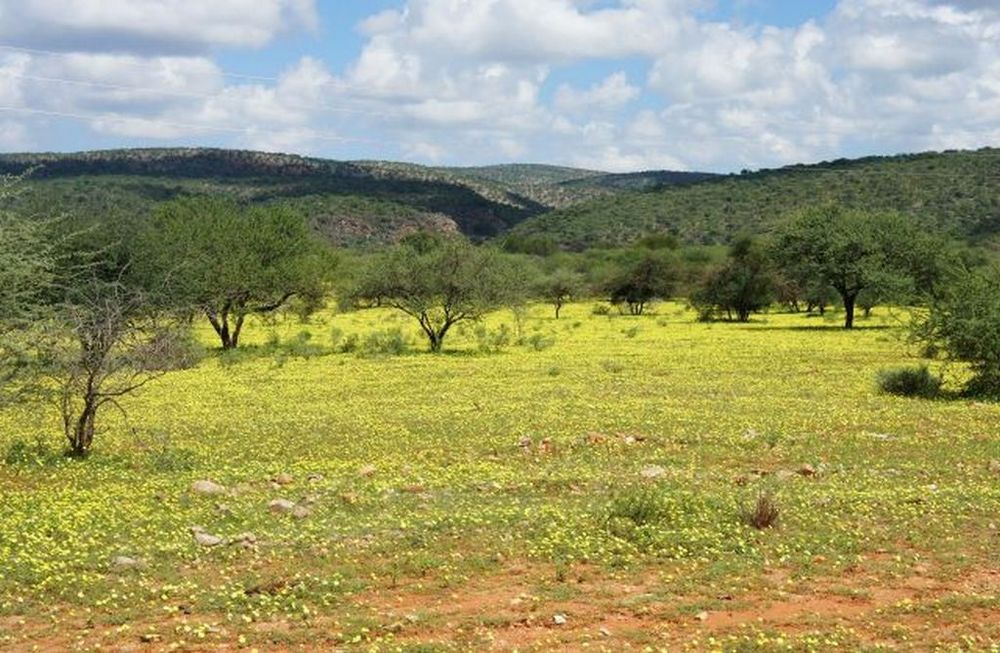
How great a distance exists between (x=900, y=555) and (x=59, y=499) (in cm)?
1238

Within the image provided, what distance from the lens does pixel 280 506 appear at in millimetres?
14461

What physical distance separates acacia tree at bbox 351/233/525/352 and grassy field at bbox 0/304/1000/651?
803 inches

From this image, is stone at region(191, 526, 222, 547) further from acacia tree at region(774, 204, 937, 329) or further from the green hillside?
the green hillside

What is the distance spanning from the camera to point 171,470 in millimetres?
17844

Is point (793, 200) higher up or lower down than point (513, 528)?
higher up

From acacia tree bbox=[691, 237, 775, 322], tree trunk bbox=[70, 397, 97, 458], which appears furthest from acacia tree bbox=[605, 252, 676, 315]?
tree trunk bbox=[70, 397, 97, 458]

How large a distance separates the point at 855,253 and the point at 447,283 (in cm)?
2757

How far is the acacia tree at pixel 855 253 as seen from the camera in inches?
2318

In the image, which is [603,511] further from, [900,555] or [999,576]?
[999,576]

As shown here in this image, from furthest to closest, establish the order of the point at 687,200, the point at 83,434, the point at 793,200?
the point at 687,200, the point at 793,200, the point at 83,434

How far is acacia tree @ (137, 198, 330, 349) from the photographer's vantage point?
45000 mm

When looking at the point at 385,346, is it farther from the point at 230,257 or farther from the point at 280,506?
the point at 280,506

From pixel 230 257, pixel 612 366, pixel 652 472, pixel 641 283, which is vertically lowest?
pixel 652 472

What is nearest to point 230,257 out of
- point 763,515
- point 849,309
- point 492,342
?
point 492,342
